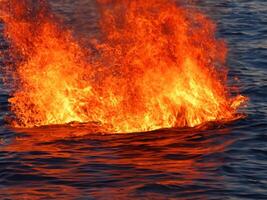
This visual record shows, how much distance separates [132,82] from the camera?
77.2 feet

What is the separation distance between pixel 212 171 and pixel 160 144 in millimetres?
2595

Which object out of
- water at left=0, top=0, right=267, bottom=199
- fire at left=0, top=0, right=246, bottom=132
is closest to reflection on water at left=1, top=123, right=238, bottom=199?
water at left=0, top=0, right=267, bottom=199

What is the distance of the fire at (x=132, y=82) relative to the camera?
75.5 ft

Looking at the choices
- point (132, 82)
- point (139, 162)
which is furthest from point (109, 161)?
point (132, 82)

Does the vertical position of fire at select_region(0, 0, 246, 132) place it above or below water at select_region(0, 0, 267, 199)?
above

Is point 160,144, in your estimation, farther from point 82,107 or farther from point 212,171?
point 82,107

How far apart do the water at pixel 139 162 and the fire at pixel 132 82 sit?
0.78 metres

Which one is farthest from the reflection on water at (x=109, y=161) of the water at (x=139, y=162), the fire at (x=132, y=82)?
the fire at (x=132, y=82)

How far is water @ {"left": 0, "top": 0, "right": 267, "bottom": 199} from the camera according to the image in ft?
56.7

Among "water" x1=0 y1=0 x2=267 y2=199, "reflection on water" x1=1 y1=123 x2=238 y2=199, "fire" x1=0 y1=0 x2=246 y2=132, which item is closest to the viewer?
"water" x1=0 y1=0 x2=267 y2=199

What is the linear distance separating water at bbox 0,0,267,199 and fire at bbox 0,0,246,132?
30.5 inches

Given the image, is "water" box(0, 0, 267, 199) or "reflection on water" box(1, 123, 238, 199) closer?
"water" box(0, 0, 267, 199)

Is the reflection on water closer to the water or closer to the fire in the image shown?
the water

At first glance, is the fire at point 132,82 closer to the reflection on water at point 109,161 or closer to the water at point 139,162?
the water at point 139,162
